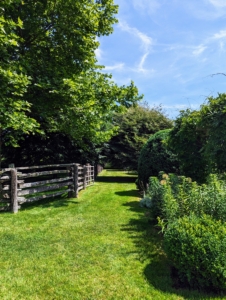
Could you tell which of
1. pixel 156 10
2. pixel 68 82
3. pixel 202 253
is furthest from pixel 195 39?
pixel 202 253

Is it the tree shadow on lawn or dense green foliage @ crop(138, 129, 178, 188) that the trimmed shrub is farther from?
dense green foliage @ crop(138, 129, 178, 188)

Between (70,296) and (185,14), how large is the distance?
7.28m

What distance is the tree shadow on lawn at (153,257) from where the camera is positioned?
2.78m

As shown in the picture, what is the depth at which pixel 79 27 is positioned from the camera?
319 inches

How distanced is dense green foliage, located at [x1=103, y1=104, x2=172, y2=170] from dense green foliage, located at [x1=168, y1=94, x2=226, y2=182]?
976 centimetres

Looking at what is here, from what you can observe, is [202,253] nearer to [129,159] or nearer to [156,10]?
[156,10]

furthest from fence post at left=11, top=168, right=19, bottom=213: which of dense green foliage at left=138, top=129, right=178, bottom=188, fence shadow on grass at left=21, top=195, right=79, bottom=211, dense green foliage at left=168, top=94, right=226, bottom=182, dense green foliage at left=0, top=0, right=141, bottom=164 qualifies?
dense green foliage at left=138, top=129, right=178, bottom=188

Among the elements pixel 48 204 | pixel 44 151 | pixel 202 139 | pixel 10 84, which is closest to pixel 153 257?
pixel 202 139

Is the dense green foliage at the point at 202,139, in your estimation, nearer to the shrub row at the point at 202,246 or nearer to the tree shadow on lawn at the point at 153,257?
the shrub row at the point at 202,246

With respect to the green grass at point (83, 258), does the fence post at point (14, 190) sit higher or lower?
higher

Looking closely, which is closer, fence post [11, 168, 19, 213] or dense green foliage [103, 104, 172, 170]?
fence post [11, 168, 19, 213]

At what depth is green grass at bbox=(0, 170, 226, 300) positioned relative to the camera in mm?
2732

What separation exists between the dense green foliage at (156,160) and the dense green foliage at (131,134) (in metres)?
6.91

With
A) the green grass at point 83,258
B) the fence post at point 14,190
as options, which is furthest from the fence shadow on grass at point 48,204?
the green grass at point 83,258
